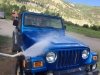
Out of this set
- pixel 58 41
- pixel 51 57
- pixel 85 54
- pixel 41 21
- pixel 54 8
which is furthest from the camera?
pixel 54 8

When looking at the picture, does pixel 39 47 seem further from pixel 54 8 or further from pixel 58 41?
pixel 54 8

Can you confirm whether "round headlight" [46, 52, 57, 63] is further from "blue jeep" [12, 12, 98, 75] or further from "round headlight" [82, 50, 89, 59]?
"round headlight" [82, 50, 89, 59]

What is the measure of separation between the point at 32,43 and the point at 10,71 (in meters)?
2.34

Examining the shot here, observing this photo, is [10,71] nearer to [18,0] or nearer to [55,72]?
[55,72]

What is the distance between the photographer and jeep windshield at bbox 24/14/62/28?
10414 mm

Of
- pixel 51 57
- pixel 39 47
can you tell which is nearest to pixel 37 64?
pixel 51 57

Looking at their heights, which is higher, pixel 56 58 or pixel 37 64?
pixel 56 58

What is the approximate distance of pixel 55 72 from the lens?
792 centimetres

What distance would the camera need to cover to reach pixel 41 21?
34.8 feet

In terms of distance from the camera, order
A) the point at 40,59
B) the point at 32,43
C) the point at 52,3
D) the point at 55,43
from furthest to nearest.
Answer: the point at 52,3
the point at 32,43
the point at 55,43
the point at 40,59

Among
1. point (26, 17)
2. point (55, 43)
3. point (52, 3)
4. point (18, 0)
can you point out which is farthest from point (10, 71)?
point (52, 3)

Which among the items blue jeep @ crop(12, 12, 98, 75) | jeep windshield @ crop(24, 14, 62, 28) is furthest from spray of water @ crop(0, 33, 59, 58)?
jeep windshield @ crop(24, 14, 62, 28)

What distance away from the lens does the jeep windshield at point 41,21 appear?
10.4 metres

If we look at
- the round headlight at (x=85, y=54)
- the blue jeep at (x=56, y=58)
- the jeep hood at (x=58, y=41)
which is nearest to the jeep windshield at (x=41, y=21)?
the blue jeep at (x=56, y=58)
